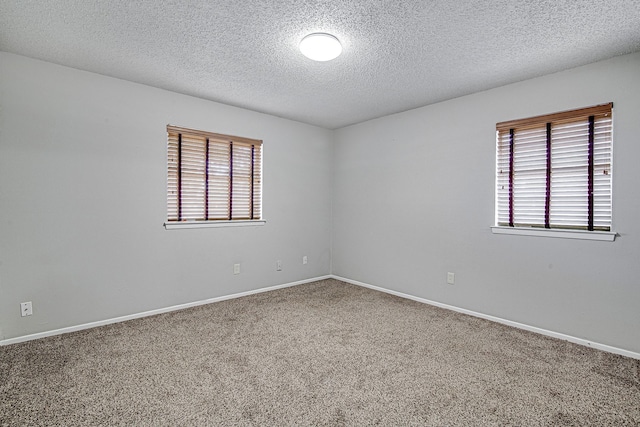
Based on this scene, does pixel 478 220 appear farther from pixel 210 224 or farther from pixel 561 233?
pixel 210 224

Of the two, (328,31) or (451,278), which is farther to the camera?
(451,278)

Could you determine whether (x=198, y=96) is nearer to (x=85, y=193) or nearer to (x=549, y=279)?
(x=85, y=193)

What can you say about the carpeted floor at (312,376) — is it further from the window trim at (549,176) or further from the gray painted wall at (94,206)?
the window trim at (549,176)

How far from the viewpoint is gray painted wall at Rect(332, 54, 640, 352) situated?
A: 100 inches

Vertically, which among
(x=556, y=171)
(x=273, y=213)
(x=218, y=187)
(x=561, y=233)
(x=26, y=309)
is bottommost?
(x=26, y=309)

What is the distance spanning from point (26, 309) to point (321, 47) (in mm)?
3346

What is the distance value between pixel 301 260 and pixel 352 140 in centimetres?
203

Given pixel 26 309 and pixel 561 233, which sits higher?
pixel 561 233

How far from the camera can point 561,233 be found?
2.83 meters

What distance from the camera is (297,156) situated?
4.69 m

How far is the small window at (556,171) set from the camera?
267 cm

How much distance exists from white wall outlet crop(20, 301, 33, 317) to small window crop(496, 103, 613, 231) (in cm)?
455

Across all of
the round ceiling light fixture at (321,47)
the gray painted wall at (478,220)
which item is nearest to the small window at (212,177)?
the gray painted wall at (478,220)

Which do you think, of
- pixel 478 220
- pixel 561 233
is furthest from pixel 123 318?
pixel 561 233
